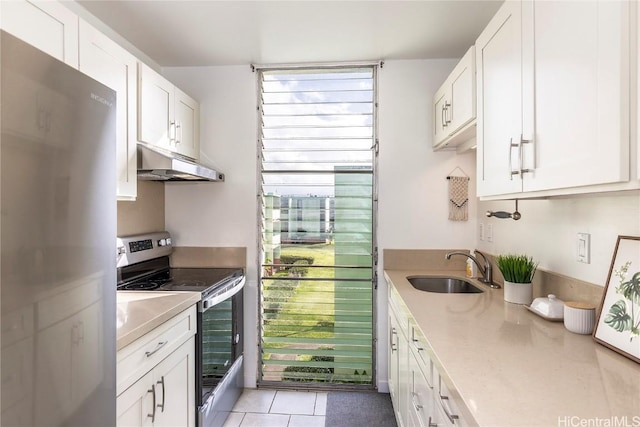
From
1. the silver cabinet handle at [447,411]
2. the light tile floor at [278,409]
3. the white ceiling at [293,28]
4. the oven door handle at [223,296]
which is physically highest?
the white ceiling at [293,28]

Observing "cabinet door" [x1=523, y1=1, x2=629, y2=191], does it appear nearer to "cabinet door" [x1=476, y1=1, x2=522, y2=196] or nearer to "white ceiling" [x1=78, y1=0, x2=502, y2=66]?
"cabinet door" [x1=476, y1=1, x2=522, y2=196]

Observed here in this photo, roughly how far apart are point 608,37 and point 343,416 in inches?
93.6

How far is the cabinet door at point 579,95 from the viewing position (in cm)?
80

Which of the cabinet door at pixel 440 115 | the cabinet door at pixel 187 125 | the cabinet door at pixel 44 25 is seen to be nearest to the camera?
the cabinet door at pixel 44 25

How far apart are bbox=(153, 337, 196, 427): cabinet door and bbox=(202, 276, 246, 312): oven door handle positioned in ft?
0.64

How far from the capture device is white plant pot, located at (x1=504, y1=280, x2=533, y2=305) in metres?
1.64

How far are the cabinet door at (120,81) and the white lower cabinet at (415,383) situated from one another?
154 centimetres

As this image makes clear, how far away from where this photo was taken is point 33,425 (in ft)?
2.50

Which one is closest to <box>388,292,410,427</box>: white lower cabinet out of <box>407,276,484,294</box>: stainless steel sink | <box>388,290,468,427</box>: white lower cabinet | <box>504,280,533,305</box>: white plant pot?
<box>388,290,468,427</box>: white lower cabinet

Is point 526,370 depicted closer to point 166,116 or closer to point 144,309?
point 144,309

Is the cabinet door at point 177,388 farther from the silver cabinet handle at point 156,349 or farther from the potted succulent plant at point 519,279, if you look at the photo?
the potted succulent plant at point 519,279

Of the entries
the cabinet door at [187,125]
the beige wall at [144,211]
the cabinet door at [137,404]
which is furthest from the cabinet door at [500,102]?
the beige wall at [144,211]

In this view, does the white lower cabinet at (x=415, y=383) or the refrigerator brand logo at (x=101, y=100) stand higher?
the refrigerator brand logo at (x=101, y=100)

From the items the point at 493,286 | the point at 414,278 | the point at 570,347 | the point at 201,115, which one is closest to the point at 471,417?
the point at 570,347
